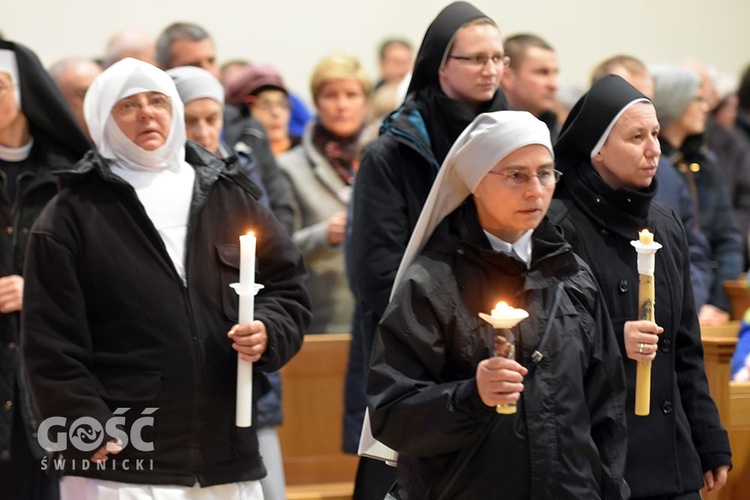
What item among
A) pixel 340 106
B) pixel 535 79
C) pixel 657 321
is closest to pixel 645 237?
pixel 657 321

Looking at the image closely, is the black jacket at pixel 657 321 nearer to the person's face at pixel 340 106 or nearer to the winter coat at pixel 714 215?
the winter coat at pixel 714 215

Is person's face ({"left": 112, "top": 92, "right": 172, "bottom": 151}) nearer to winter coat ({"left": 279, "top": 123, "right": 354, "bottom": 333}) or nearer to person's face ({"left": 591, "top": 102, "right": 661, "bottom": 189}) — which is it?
person's face ({"left": 591, "top": 102, "right": 661, "bottom": 189})

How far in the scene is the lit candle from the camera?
380 centimetres

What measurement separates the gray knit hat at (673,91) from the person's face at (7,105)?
327 centimetres

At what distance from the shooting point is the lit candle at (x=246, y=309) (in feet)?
12.5

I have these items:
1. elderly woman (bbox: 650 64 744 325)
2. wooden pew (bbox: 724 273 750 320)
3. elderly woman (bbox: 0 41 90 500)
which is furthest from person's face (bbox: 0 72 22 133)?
wooden pew (bbox: 724 273 750 320)

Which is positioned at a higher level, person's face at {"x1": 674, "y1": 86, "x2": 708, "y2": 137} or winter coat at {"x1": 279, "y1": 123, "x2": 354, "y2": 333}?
person's face at {"x1": 674, "y1": 86, "x2": 708, "y2": 137}

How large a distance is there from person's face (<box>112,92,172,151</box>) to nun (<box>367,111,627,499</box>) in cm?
108

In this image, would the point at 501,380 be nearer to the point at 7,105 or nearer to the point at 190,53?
the point at 7,105

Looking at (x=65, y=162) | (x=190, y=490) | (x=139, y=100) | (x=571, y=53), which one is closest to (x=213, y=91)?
(x=65, y=162)

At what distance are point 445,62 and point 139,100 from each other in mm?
1194

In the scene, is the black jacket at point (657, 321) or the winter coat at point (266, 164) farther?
the winter coat at point (266, 164)

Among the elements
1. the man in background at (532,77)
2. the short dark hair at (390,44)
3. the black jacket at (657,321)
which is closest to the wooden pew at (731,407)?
the black jacket at (657,321)

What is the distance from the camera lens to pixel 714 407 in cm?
403
